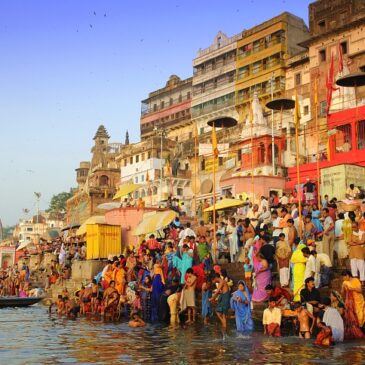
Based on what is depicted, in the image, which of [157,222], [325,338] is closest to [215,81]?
[157,222]

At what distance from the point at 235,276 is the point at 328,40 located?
1127 inches

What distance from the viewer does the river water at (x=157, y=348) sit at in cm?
855

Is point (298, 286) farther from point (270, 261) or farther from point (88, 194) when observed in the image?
point (88, 194)

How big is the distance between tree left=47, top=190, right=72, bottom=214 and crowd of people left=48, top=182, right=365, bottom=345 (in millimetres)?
77371

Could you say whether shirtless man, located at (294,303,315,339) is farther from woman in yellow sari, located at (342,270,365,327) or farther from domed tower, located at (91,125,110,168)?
domed tower, located at (91,125,110,168)

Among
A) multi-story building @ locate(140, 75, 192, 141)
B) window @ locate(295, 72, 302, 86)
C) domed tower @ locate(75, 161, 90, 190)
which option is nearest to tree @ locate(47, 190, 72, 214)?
domed tower @ locate(75, 161, 90, 190)

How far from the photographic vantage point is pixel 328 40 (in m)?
39.6

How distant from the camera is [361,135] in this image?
26969mm

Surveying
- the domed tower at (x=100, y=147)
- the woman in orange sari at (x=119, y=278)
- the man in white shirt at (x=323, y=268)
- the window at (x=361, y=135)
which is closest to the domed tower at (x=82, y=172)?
the domed tower at (x=100, y=147)

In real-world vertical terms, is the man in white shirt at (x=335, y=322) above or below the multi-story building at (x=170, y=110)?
below

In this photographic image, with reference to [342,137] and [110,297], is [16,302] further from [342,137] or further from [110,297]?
[342,137]

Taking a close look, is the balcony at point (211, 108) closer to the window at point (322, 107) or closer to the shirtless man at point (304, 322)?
the window at point (322, 107)

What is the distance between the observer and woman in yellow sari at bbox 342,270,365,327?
10.1 m

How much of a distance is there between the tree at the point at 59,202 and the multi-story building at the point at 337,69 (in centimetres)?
6027
